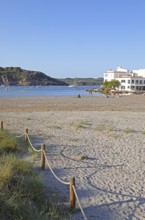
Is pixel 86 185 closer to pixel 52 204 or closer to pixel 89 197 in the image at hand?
pixel 89 197

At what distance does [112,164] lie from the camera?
27.6ft

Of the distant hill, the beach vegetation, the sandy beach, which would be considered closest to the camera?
the beach vegetation

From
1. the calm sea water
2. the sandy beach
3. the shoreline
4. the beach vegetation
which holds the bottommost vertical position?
the calm sea water

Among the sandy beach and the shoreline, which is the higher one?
the sandy beach

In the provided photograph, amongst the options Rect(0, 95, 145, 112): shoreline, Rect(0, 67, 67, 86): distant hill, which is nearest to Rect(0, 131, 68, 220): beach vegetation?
Result: Rect(0, 95, 145, 112): shoreline

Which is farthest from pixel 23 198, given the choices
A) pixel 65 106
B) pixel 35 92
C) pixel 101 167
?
pixel 35 92

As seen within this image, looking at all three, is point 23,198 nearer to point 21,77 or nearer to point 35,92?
point 35,92

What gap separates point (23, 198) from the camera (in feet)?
16.7

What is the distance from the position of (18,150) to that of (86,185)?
315 cm

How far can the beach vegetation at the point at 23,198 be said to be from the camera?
177 inches

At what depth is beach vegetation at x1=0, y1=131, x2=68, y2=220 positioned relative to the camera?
4.50 m

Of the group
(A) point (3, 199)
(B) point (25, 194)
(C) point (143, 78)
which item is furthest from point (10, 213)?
(C) point (143, 78)

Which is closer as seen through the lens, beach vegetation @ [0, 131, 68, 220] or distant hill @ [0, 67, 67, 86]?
→ beach vegetation @ [0, 131, 68, 220]

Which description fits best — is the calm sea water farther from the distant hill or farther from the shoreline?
the distant hill
